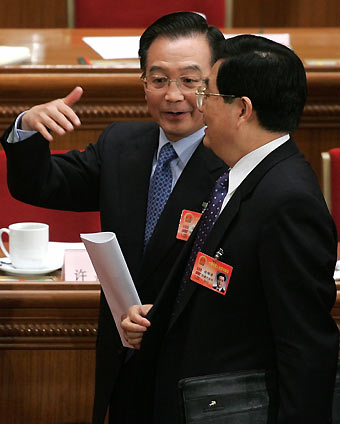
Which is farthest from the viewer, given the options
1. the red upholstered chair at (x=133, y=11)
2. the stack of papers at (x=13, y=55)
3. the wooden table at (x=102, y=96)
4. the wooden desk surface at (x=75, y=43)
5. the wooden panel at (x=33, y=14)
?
the wooden panel at (x=33, y=14)

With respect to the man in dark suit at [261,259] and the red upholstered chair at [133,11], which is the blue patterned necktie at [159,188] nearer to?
the man in dark suit at [261,259]

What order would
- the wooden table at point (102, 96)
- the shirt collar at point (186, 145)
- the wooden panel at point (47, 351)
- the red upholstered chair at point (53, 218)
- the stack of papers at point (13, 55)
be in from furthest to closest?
the stack of papers at point (13, 55)
the wooden table at point (102, 96)
the red upholstered chair at point (53, 218)
the wooden panel at point (47, 351)
the shirt collar at point (186, 145)

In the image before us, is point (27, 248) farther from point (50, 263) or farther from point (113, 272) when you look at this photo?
point (113, 272)

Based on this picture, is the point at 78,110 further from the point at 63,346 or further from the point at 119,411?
the point at 119,411

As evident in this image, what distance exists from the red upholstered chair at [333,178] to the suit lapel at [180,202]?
2.88 ft

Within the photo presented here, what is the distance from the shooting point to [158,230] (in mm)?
1461

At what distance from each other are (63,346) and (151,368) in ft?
1.25

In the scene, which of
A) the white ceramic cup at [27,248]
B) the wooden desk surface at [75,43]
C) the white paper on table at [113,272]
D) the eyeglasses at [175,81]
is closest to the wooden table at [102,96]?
the wooden desk surface at [75,43]

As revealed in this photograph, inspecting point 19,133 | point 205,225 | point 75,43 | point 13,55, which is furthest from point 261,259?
point 75,43

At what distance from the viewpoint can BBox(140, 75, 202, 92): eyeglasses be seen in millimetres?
1525

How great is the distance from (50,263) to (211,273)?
0.69 m

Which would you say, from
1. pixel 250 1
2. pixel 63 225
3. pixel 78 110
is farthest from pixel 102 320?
pixel 250 1

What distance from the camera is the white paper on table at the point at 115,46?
2758 millimetres

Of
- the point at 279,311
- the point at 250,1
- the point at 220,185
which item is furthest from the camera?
the point at 250,1
